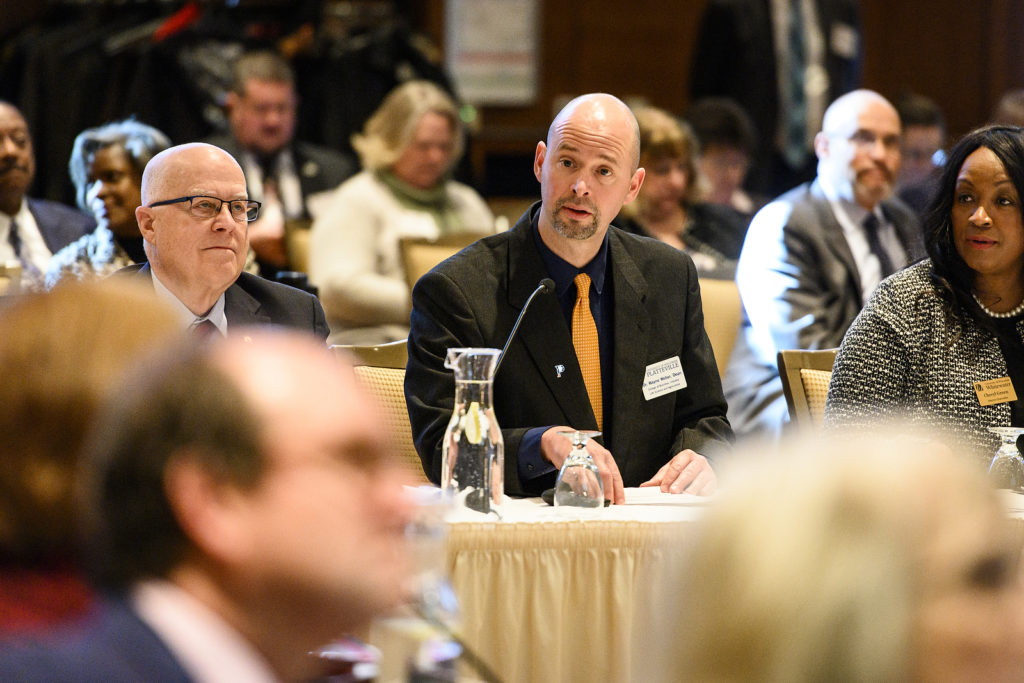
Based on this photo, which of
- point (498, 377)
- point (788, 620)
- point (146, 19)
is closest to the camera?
point (788, 620)

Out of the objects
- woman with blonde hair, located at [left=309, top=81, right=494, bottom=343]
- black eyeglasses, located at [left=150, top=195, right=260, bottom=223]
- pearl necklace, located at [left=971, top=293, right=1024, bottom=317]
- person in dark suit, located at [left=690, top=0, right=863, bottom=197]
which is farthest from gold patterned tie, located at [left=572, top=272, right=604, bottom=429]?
person in dark suit, located at [left=690, top=0, right=863, bottom=197]

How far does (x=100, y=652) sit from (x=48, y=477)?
0.29 m

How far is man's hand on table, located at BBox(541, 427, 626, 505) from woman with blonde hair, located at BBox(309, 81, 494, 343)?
5.96 ft

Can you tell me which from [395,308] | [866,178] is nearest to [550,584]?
[395,308]

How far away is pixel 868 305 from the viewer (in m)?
3.04

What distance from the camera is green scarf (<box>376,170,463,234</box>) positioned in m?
4.94

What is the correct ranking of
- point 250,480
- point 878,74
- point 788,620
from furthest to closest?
point 878,74 < point 250,480 < point 788,620

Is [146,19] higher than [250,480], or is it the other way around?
[146,19]

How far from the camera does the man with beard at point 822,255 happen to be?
4156 millimetres

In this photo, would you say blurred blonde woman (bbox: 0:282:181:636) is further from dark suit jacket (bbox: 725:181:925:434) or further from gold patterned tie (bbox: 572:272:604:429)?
dark suit jacket (bbox: 725:181:925:434)

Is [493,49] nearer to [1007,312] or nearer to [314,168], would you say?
[314,168]

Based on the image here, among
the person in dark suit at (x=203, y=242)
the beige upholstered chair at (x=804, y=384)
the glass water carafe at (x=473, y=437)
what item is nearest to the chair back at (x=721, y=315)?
the beige upholstered chair at (x=804, y=384)

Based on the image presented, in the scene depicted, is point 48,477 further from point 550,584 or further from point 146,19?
point 146,19

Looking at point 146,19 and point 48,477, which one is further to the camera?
point 146,19
